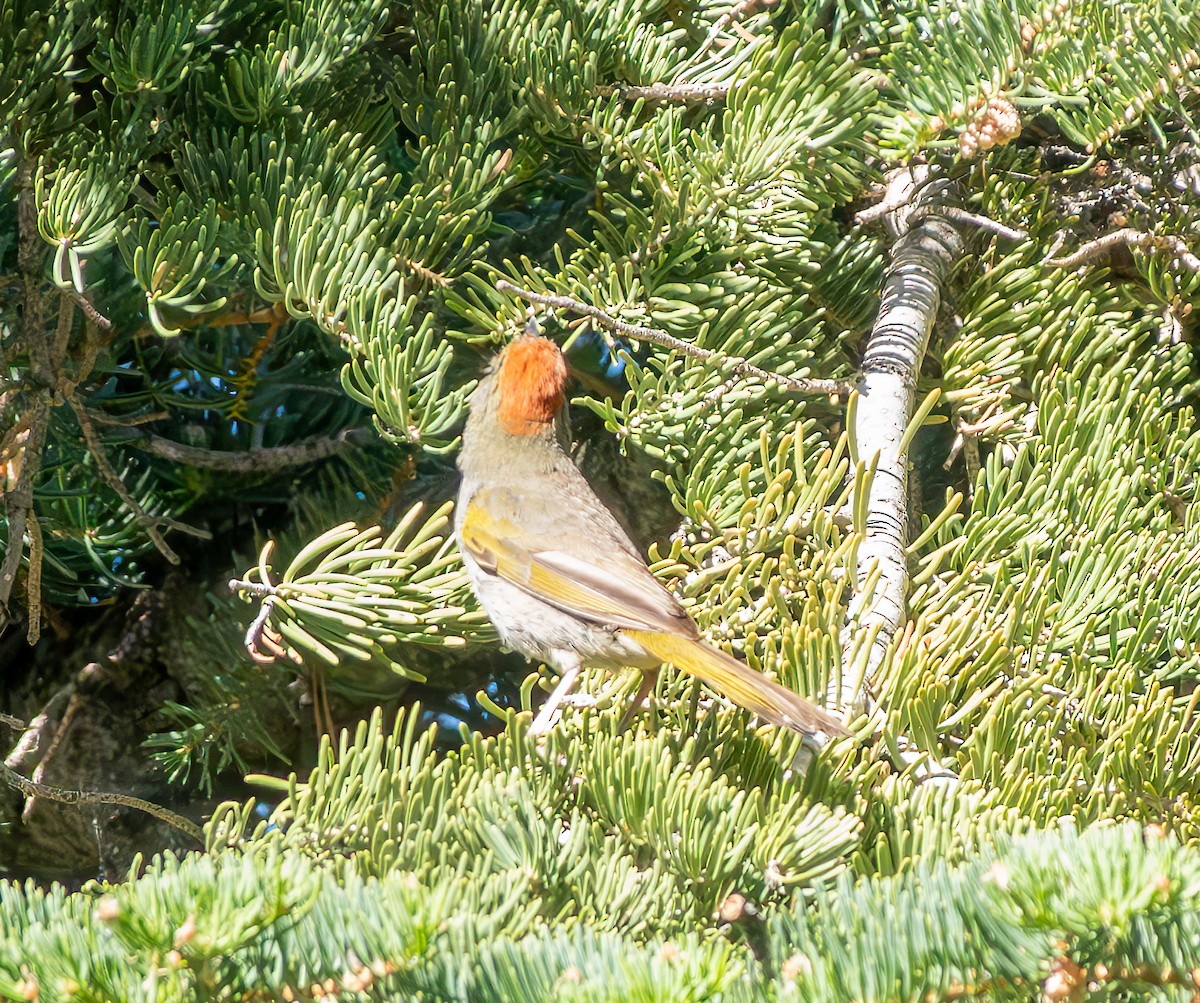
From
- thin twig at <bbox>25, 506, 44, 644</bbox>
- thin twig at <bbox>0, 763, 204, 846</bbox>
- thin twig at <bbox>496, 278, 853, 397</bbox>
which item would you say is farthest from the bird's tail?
thin twig at <bbox>25, 506, 44, 644</bbox>

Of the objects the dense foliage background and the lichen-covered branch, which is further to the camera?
the lichen-covered branch

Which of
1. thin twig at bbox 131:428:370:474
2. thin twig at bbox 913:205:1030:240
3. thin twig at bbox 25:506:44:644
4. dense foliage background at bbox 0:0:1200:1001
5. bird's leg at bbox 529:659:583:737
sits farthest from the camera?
thin twig at bbox 131:428:370:474

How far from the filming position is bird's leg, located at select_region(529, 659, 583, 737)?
162cm

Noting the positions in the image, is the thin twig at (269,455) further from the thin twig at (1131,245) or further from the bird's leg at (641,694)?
the thin twig at (1131,245)

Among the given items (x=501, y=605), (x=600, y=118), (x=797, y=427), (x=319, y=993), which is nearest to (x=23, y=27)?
(x=600, y=118)

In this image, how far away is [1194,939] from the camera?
0.85 meters

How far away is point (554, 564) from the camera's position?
2.38 m

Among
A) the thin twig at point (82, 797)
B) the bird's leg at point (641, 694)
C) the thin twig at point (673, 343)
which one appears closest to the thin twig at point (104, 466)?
the thin twig at point (82, 797)

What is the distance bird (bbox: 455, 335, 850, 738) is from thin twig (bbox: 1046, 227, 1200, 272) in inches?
34.8

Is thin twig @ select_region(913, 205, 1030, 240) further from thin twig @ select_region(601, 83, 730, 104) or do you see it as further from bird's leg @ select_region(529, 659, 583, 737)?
bird's leg @ select_region(529, 659, 583, 737)

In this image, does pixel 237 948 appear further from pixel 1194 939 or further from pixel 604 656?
pixel 604 656

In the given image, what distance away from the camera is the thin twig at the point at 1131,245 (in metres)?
1.88

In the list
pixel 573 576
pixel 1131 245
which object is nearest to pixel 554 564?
pixel 573 576

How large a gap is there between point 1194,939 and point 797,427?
0.95 m
